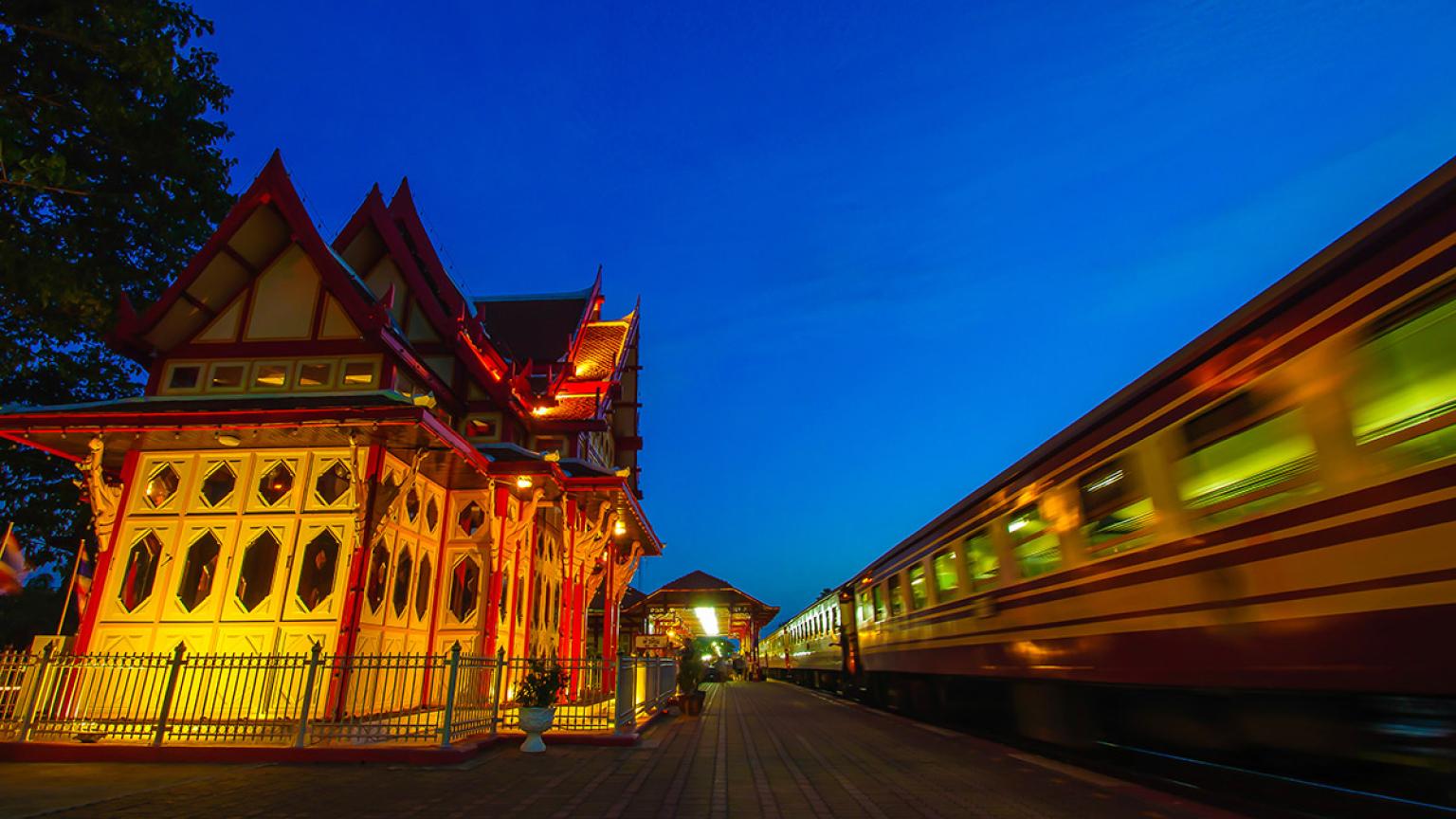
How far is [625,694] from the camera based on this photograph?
32.8 feet

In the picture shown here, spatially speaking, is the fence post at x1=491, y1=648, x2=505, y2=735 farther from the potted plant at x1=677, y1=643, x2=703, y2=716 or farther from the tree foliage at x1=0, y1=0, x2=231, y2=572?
the tree foliage at x1=0, y1=0, x2=231, y2=572

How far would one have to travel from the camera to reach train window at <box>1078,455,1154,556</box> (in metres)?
5.86

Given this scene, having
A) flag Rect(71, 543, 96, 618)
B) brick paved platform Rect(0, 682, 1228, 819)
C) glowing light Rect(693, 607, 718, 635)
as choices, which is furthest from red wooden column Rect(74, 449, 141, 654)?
glowing light Rect(693, 607, 718, 635)

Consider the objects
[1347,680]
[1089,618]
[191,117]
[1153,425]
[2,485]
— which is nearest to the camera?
[1347,680]

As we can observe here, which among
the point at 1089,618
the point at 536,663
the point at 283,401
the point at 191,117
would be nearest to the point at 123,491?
the point at 283,401

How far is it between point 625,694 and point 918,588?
5533mm

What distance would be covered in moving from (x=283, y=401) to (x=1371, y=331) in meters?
12.7

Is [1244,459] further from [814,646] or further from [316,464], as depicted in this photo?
[814,646]

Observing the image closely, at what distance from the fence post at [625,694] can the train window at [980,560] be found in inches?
204

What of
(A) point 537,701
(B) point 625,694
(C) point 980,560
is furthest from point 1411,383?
(B) point 625,694

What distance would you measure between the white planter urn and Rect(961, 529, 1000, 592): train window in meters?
5.98

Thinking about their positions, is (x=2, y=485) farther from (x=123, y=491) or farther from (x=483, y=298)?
(x=483, y=298)

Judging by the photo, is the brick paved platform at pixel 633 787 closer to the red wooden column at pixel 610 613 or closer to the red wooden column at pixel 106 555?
the red wooden column at pixel 106 555

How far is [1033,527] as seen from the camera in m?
7.81
